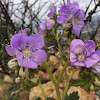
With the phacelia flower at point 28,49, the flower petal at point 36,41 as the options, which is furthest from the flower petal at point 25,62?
the flower petal at point 36,41

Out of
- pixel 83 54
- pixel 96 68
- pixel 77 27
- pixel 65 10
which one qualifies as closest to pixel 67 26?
pixel 77 27

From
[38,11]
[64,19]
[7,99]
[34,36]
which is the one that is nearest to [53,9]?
[64,19]

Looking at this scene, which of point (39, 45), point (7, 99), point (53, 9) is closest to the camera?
point (39, 45)

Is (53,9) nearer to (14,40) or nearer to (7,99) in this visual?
(14,40)

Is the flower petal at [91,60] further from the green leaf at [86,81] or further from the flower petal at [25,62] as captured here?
the flower petal at [25,62]

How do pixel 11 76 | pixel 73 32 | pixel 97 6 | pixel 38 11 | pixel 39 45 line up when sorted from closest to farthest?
pixel 39 45
pixel 73 32
pixel 97 6
pixel 11 76
pixel 38 11

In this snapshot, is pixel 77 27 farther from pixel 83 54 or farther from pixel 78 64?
pixel 78 64
